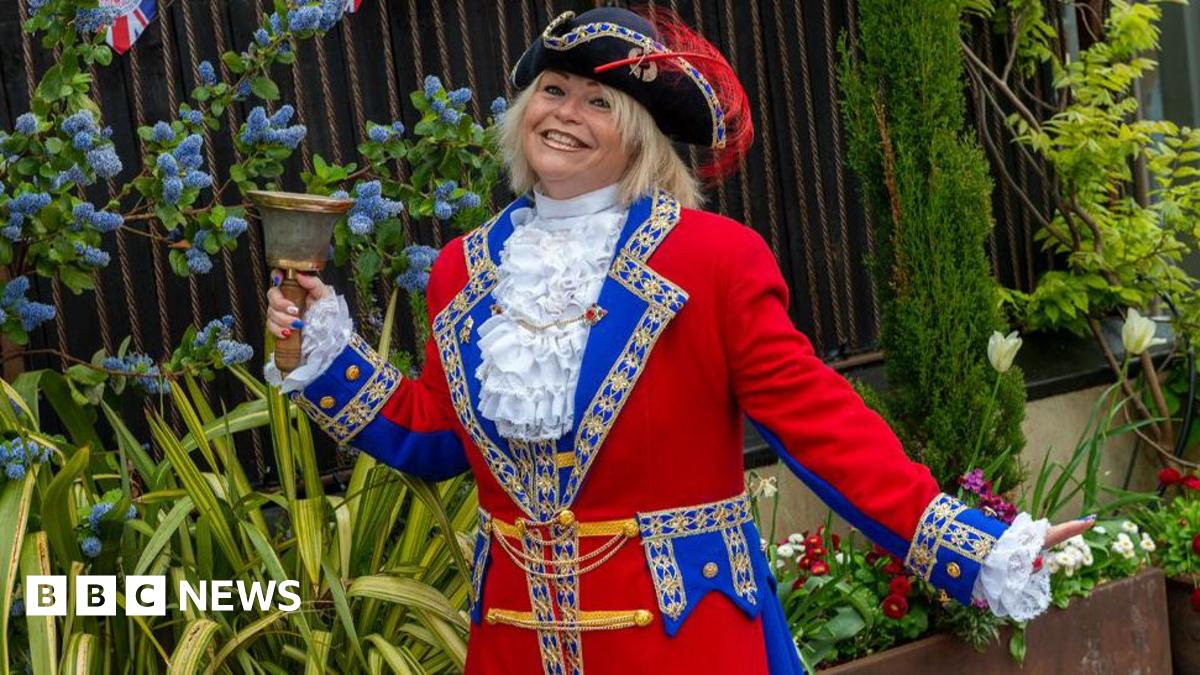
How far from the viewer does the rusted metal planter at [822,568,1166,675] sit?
158 inches

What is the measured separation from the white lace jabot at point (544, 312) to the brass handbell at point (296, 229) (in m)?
0.30

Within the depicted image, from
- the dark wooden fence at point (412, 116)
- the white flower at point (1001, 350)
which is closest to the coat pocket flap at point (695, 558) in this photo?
the white flower at point (1001, 350)

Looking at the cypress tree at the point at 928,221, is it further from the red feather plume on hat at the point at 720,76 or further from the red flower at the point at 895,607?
the red feather plume on hat at the point at 720,76

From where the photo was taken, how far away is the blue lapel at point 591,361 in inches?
103

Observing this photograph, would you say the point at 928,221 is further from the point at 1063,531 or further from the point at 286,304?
the point at 286,304

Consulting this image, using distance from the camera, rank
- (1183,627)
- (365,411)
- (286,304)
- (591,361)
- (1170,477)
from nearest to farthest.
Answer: (591,361) < (286,304) < (365,411) < (1183,627) < (1170,477)

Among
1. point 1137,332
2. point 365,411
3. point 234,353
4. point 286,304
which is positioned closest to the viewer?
point 286,304

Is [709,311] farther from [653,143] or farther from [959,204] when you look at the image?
[959,204]

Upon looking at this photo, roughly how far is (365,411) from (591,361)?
47 centimetres

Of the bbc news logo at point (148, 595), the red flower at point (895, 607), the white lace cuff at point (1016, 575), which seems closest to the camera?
the white lace cuff at point (1016, 575)

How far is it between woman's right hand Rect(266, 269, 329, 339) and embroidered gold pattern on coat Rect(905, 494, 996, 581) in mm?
1064

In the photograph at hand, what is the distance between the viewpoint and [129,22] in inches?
158

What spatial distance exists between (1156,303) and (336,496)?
3247 millimetres

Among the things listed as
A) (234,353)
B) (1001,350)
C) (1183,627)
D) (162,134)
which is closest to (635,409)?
(234,353)
